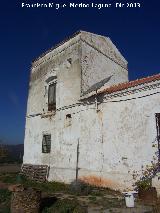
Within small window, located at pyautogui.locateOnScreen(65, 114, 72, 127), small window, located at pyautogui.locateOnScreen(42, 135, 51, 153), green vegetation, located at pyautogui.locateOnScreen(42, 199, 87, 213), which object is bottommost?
green vegetation, located at pyautogui.locateOnScreen(42, 199, 87, 213)

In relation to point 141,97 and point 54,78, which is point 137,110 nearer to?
point 141,97

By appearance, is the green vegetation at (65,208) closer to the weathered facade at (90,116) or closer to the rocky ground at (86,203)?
the rocky ground at (86,203)

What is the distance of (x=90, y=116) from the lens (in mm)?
12969

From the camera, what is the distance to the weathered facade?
1039cm

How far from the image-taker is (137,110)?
1066 centimetres

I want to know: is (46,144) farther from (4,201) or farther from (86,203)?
(86,203)

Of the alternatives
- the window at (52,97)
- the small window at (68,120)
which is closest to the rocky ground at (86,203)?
the small window at (68,120)

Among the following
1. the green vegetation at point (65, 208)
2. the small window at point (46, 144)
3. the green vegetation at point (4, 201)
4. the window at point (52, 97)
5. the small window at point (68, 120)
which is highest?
the window at point (52, 97)

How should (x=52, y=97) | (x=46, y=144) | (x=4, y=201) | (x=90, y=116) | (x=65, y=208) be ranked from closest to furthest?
(x=65, y=208) < (x=4, y=201) < (x=90, y=116) < (x=46, y=144) < (x=52, y=97)

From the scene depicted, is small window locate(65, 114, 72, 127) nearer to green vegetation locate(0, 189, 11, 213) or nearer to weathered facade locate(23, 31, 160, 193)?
weathered facade locate(23, 31, 160, 193)

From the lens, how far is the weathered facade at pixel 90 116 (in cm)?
1039

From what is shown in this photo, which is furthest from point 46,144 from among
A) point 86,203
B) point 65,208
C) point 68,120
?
point 65,208

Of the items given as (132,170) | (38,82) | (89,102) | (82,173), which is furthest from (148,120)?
(38,82)

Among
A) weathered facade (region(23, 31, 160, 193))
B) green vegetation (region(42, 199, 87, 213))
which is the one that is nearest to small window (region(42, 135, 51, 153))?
weathered facade (region(23, 31, 160, 193))
